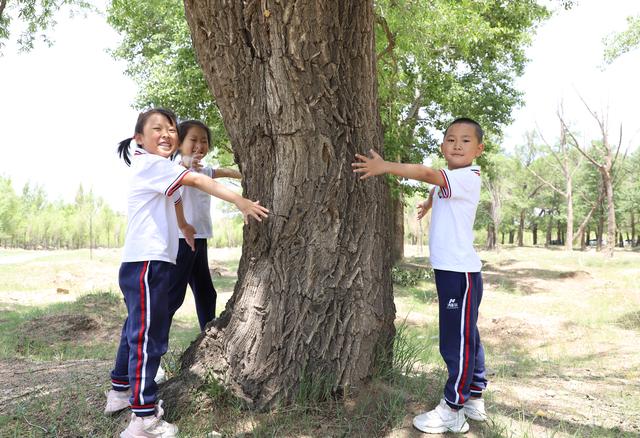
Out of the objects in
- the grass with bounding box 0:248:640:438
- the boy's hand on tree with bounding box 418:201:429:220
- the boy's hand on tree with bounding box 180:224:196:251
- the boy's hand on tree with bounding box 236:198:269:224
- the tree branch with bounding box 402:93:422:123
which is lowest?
the grass with bounding box 0:248:640:438

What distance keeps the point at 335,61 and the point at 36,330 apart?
22.4 feet

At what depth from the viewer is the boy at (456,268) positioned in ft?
8.86

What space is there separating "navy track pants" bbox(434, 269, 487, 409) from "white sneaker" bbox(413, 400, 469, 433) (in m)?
0.05

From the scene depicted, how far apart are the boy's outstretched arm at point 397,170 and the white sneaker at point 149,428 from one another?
1749mm

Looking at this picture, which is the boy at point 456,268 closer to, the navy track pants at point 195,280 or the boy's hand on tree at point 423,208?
the boy's hand on tree at point 423,208

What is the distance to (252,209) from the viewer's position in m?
2.78

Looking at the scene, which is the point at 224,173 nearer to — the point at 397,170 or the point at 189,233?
the point at 189,233

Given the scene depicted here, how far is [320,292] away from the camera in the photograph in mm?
2893

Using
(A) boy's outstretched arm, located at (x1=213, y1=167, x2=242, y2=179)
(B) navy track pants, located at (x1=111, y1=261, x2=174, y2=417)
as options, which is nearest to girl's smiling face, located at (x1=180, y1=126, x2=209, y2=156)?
(A) boy's outstretched arm, located at (x1=213, y1=167, x2=242, y2=179)

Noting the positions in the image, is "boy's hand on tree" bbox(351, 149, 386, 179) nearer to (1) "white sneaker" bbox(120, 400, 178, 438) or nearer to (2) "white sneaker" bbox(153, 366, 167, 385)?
(1) "white sneaker" bbox(120, 400, 178, 438)

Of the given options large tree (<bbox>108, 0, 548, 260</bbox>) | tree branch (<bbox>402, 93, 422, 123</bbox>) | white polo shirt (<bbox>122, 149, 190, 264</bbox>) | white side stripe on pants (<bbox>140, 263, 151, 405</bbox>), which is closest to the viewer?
white side stripe on pants (<bbox>140, 263, 151, 405</bbox>)

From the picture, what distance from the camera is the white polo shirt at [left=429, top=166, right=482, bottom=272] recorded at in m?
2.76

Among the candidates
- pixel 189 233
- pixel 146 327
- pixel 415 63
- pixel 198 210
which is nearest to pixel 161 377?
pixel 146 327

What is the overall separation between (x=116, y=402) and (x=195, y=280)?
1.01 m
